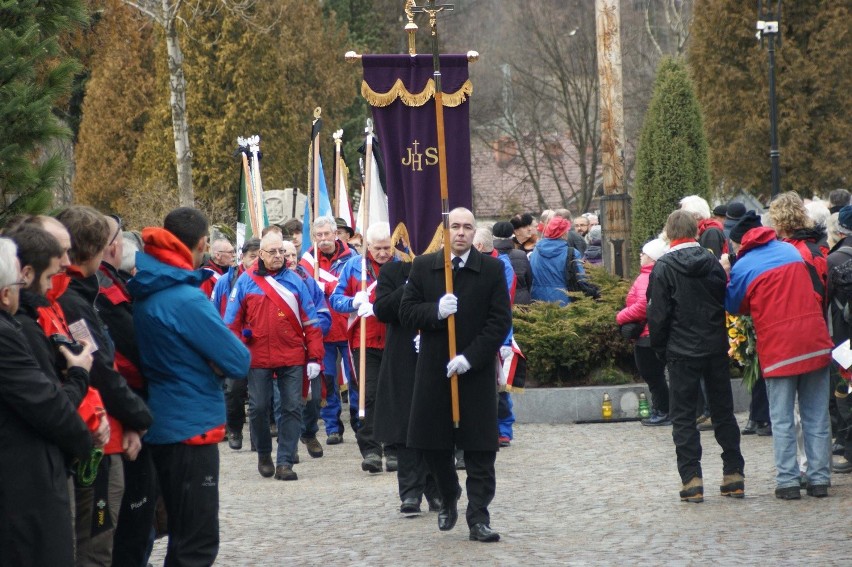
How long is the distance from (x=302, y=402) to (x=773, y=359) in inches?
158

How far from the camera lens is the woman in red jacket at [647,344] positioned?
12387 mm

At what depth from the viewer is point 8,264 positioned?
5.07 meters

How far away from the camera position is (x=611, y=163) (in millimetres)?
19438

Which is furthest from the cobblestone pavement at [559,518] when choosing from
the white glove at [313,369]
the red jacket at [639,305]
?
the red jacket at [639,305]

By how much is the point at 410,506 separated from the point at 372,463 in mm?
1989

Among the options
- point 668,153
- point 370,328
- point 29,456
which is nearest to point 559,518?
point 370,328

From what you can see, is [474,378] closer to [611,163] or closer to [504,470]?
[504,470]

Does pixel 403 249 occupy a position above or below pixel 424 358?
above

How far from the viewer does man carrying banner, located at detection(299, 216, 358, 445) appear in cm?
1284

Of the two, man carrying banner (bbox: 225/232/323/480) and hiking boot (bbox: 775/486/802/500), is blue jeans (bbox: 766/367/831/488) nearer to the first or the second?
hiking boot (bbox: 775/486/802/500)

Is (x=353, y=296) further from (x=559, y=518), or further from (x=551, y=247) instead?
(x=551, y=247)

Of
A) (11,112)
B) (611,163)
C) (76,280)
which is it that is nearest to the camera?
(76,280)

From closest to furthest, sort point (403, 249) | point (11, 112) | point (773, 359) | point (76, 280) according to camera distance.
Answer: point (76, 280), point (11, 112), point (773, 359), point (403, 249)

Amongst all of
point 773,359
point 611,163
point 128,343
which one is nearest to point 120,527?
point 128,343
